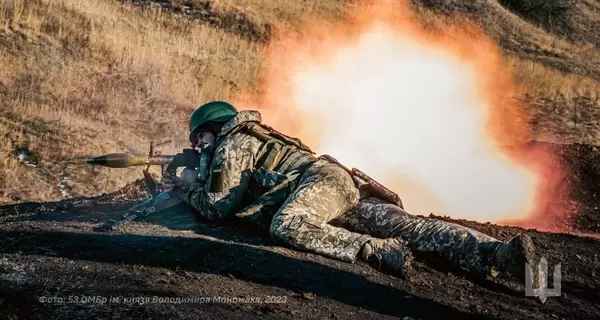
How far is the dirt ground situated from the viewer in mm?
3779

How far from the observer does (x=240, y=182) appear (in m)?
5.89

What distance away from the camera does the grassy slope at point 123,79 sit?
389 inches

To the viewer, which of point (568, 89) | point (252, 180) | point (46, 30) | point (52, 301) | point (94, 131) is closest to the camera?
point (52, 301)

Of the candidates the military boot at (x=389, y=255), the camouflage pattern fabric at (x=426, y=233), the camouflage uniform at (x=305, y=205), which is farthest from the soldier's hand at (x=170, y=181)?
the military boot at (x=389, y=255)

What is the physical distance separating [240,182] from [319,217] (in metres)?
0.93

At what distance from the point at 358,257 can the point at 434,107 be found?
771cm

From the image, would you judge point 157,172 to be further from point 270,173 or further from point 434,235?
point 434,235

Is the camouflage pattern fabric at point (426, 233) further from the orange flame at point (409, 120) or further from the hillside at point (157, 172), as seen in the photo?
the orange flame at point (409, 120)

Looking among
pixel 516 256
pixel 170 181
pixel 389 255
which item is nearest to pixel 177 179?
pixel 170 181

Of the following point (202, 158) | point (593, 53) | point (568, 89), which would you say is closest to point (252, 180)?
point (202, 158)

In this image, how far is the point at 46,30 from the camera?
13719mm

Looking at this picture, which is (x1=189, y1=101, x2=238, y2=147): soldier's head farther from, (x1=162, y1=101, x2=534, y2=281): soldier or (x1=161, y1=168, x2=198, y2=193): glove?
(x1=161, y1=168, x2=198, y2=193): glove

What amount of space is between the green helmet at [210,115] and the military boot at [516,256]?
3203 millimetres

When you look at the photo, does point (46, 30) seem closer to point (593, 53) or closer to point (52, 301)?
point (52, 301)
